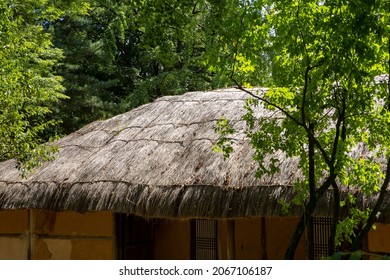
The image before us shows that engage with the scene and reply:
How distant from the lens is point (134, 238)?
31.9 ft

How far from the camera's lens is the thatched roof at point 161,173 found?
286 inches

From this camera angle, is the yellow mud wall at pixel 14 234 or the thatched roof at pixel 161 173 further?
the yellow mud wall at pixel 14 234

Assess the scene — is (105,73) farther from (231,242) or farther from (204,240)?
(231,242)

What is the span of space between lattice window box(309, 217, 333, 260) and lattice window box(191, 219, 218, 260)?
165cm

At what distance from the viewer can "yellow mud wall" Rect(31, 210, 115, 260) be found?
9.03 metres

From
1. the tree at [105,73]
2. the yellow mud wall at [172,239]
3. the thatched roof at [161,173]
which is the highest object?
the tree at [105,73]

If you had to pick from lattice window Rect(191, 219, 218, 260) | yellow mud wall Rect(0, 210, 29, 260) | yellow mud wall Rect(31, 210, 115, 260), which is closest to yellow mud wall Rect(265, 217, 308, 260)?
lattice window Rect(191, 219, 218, 260)

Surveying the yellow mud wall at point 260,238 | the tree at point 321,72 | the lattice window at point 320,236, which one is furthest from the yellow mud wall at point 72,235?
the tree at point 321,72

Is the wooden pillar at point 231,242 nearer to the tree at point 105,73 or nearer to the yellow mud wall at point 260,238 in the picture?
the yellow mud wall at point 260,238

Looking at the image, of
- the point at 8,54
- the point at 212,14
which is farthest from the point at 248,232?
the point at 212,14

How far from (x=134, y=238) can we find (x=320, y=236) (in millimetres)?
2945

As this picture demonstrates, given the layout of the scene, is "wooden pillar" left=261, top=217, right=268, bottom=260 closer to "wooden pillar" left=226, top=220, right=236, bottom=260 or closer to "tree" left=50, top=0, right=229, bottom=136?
"wooden pillar" left=226, top=220, right=236, bottom=260

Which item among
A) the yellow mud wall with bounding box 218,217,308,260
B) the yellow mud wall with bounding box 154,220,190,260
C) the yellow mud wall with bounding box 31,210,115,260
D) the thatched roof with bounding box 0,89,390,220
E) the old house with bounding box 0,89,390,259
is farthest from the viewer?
the yellow mud wall with bounding box 154,220,190,260

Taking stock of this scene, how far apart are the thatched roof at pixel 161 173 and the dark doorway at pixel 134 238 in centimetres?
93
